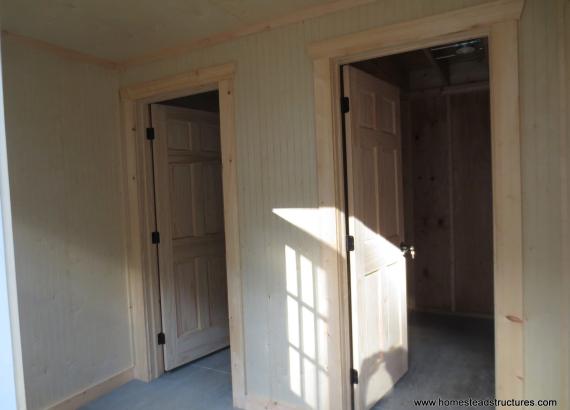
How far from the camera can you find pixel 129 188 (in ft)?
11.0

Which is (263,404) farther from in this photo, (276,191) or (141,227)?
(141,227)

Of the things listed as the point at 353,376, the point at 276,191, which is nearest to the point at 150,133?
the point at 276,191

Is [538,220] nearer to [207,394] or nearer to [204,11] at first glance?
[204,11]

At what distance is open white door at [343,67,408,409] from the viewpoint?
2576 mm

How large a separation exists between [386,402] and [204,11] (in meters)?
2.64

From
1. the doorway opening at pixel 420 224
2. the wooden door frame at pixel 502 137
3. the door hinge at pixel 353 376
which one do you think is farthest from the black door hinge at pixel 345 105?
the door hinge at pixel 353 376

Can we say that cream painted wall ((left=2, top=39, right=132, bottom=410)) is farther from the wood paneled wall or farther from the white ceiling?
the wood paneled wall

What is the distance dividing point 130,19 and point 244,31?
0.67 metres

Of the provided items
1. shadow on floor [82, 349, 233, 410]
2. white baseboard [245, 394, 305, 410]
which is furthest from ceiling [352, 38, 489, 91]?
shadow on floor [82, 349, 233, 410]

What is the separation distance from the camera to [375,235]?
2.79 m

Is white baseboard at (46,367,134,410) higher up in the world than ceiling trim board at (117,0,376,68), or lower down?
lower down

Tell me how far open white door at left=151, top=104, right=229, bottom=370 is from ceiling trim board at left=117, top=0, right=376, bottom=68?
403 millimetres

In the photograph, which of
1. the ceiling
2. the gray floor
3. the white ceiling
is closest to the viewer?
the white ceiling

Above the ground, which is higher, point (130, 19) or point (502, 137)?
point (130, 19)
